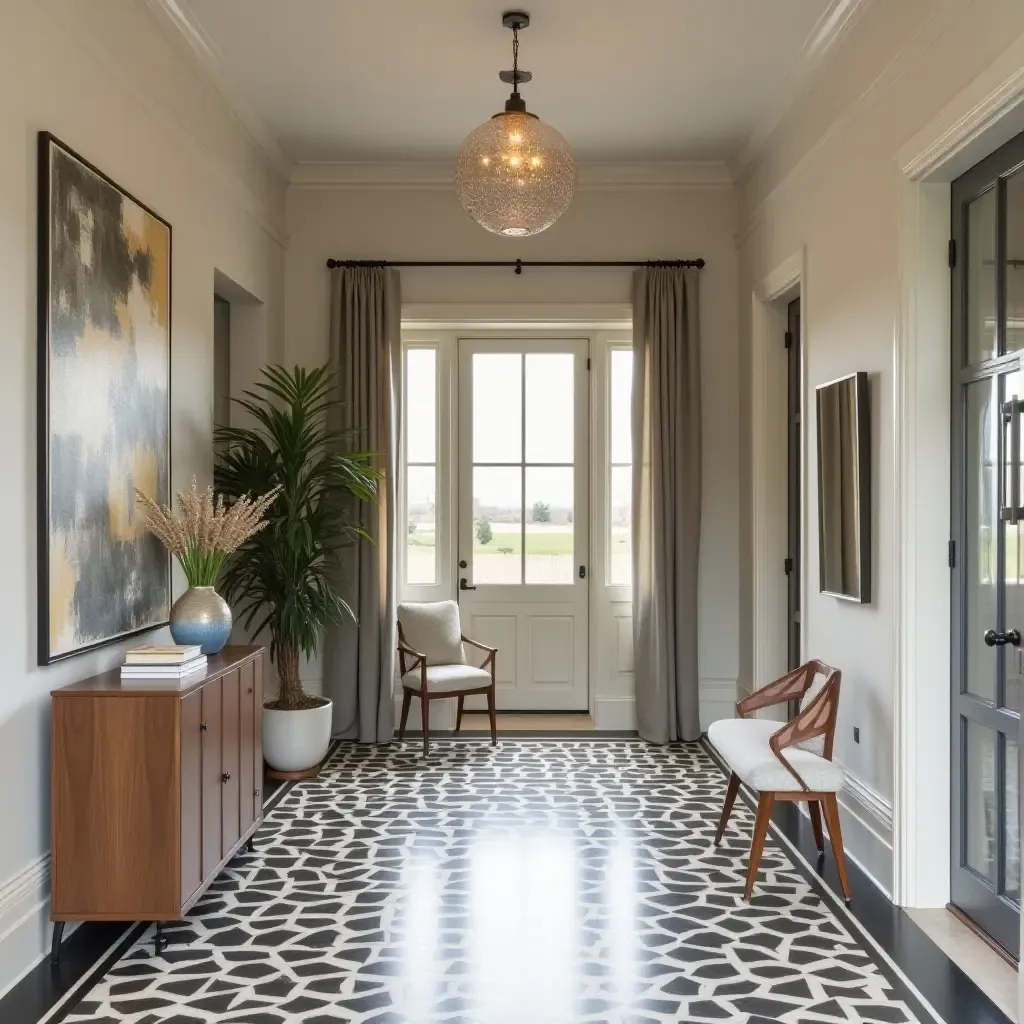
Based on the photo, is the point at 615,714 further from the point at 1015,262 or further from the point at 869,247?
the point at 1015,262

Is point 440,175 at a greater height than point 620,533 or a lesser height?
greater

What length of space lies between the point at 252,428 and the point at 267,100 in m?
1.73

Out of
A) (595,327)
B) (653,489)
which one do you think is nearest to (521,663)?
(653,489)

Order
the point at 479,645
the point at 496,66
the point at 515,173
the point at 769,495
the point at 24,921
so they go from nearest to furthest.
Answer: the point at 24,921
the point at 515,173
the point at 496,66
the point at 769,495
the point at 479,645

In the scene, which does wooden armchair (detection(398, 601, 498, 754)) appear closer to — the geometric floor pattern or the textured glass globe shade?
the geometric floor pattern

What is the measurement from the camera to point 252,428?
18.1 feet

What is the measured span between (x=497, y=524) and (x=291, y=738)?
202 cm

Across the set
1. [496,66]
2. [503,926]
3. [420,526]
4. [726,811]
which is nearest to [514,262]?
[496,66]

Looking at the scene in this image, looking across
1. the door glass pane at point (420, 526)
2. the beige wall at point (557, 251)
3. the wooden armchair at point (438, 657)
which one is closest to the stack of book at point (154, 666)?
the wooden armchair at point (438, 657)

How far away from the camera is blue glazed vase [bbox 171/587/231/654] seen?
357cm

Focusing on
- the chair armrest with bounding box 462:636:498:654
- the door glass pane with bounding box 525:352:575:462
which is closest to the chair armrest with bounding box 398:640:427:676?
the chair armrest with bounding box 462:636:498:654

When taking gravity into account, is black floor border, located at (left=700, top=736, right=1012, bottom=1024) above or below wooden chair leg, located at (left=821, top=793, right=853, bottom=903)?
below

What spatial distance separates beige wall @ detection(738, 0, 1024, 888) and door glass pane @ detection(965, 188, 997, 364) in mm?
280

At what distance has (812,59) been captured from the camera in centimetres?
428
